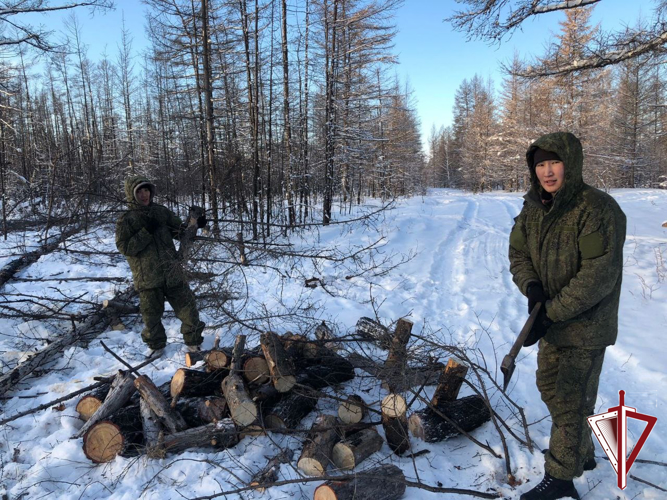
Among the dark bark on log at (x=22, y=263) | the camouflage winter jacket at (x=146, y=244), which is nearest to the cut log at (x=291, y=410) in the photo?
the camouflage winter jacket at (x=146, y=244)

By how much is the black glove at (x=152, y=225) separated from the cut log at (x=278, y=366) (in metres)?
2.24

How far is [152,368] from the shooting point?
4402 mm

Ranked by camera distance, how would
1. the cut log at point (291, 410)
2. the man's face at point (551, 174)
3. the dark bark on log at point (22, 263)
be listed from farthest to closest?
the dark bark on log at point (22, 263)
the cut log at point (291, 410)
the man's face at point (551, 174)

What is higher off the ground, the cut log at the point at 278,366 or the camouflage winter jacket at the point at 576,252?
the camouflage winter jacket at the point at 576,252

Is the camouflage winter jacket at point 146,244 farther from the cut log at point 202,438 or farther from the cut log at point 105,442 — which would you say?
the cut log at point 202,438

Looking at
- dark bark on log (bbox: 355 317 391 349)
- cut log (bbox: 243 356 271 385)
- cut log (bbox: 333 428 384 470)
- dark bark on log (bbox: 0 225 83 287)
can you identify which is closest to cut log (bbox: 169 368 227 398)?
cut log (bbox: 243 356 271 385)

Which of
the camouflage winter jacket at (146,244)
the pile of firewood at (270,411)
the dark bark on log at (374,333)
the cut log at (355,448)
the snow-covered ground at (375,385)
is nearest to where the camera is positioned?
the snow-covered ground at (375,385)

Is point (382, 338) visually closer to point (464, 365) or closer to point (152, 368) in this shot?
point (464, 365)

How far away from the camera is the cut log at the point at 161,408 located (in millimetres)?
3186

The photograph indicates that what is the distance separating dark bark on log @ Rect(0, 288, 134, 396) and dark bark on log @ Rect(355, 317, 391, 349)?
3750 millimetres

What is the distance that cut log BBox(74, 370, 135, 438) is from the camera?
3262 millimetres

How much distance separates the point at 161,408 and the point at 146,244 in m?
2.10

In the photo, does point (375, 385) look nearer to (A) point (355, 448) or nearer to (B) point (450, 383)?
(B) point (450, 383)

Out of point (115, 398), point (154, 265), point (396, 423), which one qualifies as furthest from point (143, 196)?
point (396, 423)
